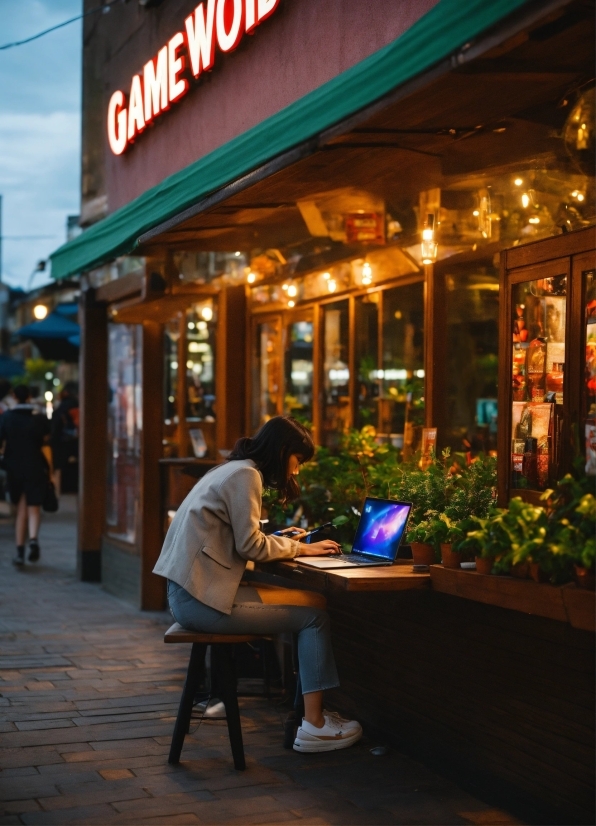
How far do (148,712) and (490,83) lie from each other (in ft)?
12.8

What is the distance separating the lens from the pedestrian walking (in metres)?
5.27

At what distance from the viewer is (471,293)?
28.2 ft

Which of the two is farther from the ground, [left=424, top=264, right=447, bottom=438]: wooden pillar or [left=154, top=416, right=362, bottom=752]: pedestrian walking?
[left=424, top=264, right=447, bottom=438]: wooden pillar

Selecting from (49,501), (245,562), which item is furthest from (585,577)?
(49,501)

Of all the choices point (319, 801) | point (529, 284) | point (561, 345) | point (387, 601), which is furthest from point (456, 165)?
point (319, 801)

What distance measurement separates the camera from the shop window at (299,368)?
10.4 meters

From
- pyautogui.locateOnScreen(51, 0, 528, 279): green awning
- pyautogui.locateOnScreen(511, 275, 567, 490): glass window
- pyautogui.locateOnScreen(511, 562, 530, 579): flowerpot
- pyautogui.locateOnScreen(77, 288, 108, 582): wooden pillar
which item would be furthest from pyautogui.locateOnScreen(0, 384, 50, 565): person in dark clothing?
pyautogui.locateOnScreen(511, 562, 530, 579): flowerpot

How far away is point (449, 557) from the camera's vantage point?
4.88 m

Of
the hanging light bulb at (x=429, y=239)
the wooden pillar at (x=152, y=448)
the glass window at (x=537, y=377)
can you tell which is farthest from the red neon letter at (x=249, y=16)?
the glass window at (x=537, y=377)

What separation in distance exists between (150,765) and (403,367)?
4502 mm

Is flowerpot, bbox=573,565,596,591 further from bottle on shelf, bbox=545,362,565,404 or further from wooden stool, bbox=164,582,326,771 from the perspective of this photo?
wooden stool, bbox=164,582,326,771

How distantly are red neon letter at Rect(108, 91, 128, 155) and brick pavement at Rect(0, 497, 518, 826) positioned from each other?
5.83 metres

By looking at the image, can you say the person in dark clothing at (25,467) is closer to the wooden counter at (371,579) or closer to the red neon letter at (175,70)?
the red neon letter at (175,70)

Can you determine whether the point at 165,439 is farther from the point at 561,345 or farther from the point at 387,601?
the point at 561,345
